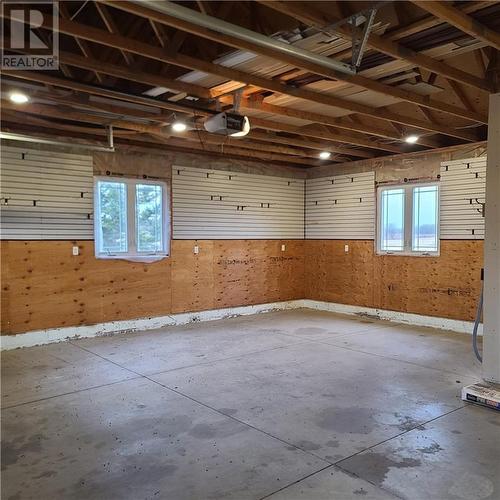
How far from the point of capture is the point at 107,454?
275 centimetres

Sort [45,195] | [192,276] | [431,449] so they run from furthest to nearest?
[192,276] < [45,195] < [431,449]

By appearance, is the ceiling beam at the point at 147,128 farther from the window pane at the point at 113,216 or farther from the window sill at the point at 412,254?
the window sill at the point at 412,254

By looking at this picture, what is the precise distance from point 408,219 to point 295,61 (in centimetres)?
448

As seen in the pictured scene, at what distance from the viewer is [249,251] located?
7793 mm

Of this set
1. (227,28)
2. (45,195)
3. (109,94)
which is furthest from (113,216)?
(227,28)

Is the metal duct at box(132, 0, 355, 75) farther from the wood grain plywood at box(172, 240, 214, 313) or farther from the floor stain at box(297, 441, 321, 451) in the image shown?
the wood grain plywood at box(172, 240, 214, 313)

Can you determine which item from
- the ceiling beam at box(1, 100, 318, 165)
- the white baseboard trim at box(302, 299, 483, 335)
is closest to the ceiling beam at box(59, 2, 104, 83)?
the ceiling beam at box(1, 100, 318, 165)

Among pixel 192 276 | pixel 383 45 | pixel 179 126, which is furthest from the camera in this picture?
pixel 192 276

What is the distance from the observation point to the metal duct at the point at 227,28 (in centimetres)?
220

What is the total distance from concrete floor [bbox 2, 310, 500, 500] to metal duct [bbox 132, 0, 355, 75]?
2560 mm

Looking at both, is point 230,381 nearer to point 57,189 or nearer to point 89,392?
point 89,392

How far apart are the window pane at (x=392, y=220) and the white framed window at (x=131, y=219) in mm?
3617

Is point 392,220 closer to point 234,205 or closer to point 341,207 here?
point 341,207

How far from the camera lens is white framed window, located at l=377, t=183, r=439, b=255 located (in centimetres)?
665
